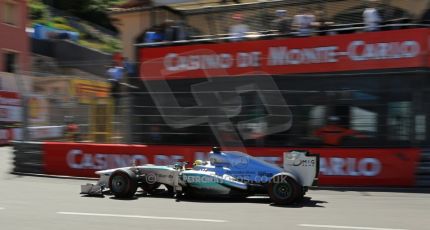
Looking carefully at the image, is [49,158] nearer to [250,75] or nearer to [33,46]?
[250,75]

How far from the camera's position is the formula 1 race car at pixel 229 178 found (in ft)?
30.5

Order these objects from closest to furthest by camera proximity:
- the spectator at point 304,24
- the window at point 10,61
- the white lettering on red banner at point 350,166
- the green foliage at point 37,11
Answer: the white lettering on red banner at point 350,166 → the spectator at point 304,24 → the window at point 10,61 → the green foliage at point 37,11

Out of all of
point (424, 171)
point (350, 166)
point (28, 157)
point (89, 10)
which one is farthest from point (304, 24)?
point (89, 10)

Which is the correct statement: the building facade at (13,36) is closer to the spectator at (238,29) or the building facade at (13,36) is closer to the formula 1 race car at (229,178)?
the spectator at (238,29)

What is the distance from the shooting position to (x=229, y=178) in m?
9.67

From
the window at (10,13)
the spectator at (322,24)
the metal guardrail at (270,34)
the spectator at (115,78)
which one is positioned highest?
the window at (10,13)

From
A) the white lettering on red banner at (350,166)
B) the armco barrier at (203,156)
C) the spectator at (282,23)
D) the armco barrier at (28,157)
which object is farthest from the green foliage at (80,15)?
the white lettering on red banner at (350,166)

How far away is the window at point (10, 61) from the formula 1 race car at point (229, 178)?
70.9 feet

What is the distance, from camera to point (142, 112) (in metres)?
13.6

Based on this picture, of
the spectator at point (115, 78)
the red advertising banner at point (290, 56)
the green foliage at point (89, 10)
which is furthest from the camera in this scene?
the green foliage at point (89, 10)

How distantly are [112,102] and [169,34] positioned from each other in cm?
374

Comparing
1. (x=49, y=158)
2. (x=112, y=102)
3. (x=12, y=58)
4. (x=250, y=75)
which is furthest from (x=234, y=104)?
(x=12, y=58)

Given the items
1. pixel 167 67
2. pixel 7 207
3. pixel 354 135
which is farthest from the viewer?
pixel 167 67

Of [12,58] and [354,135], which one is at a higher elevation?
[12,58]
